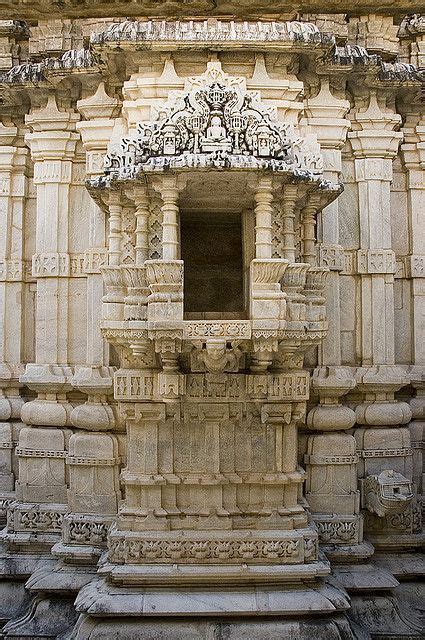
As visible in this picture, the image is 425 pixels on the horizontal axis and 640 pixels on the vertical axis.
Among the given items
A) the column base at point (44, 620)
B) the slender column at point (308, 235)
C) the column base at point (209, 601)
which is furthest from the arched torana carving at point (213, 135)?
the column base at point (44, 620)

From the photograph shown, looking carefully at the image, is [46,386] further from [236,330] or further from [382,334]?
[382,334]

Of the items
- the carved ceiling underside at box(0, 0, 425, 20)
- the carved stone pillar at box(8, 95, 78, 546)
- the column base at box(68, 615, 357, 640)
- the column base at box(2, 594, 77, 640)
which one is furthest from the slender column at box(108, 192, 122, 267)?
the column base at box(2, 594, 77, 640)

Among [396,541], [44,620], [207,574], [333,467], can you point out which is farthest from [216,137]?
[44,620]

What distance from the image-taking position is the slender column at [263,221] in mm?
7043

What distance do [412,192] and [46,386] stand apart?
5826 mm

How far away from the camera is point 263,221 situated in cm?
710

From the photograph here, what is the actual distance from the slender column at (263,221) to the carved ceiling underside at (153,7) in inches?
119

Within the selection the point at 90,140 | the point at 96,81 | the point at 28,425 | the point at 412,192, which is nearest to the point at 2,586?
the point at 28,425

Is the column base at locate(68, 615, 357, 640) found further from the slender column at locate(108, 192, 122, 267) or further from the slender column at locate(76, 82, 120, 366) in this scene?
the slender column at locate(108, 192, 122, 267)

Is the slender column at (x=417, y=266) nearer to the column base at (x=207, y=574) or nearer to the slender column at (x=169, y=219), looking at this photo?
the column base at (x=207, y=574)

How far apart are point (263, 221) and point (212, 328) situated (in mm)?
1286

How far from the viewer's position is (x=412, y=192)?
957cm

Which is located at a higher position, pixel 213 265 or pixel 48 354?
pixel 213 265

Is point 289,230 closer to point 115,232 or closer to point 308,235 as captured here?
point 308,235
